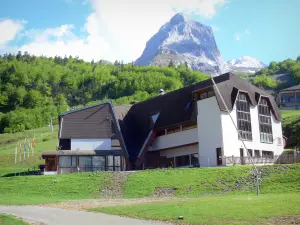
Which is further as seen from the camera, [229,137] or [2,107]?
[2,107]

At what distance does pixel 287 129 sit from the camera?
65000 millimetres

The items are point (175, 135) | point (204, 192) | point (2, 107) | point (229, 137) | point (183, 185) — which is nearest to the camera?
point (204, 192)

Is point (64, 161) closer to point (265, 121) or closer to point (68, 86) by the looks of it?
point (265, 121)

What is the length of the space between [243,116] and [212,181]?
14.8 m

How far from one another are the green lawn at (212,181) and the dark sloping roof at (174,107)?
10.2 metres

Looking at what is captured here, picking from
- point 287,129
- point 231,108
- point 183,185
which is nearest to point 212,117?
point 231,108

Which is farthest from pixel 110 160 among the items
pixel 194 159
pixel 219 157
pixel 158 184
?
pixel 158 184

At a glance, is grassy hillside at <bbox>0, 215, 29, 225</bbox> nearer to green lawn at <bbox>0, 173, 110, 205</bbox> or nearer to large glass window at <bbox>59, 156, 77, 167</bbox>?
green lawn at <bbox>0, 173, 110, 205</bbox>

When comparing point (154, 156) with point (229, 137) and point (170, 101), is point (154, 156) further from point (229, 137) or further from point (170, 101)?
point (229, 137)

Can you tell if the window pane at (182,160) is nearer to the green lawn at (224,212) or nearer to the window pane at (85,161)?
the window pane at (85,161)

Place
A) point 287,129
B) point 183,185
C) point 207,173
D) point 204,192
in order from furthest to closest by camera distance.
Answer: point 287,129
point 207,173
point 183,185
point 204,192

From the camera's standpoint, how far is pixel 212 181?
31.4 m

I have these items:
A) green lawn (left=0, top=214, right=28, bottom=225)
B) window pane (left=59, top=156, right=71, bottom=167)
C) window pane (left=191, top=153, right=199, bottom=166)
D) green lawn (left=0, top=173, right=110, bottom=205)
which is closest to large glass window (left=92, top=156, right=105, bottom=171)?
window pane (left=59, top=156, right=71, bottom=167)

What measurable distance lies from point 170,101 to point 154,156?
702 cm
